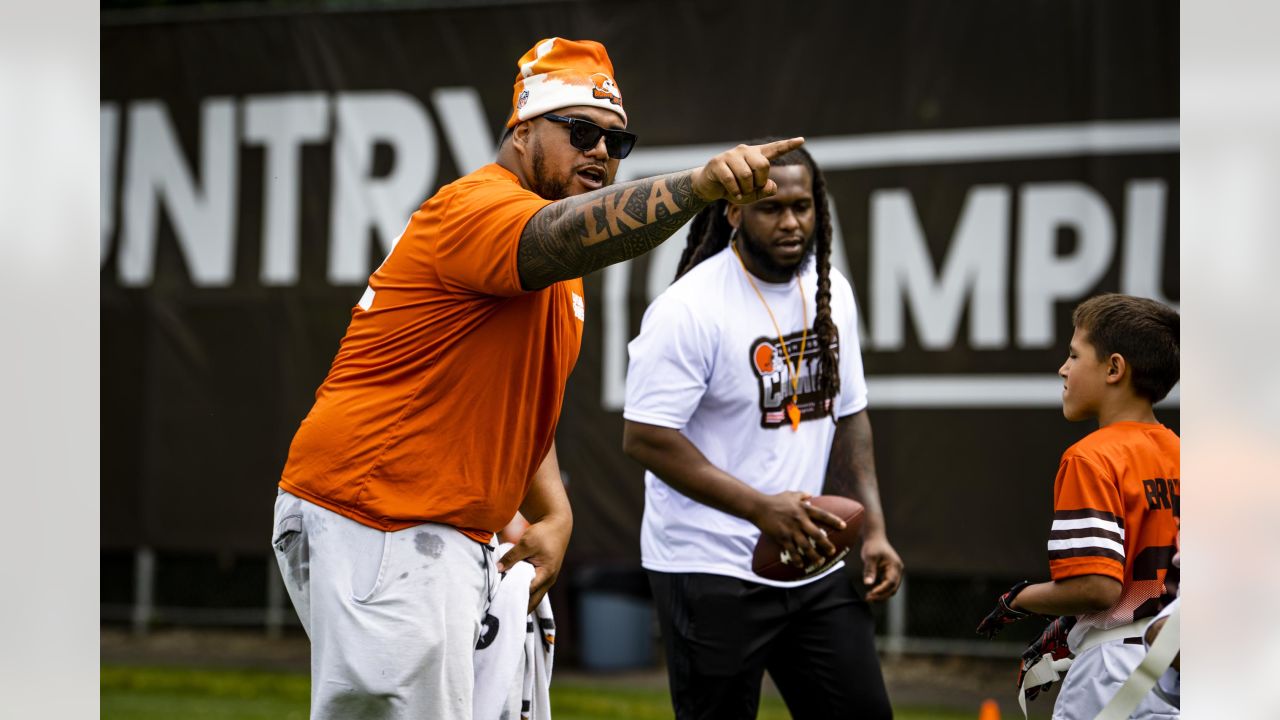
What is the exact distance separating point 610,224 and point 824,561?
6.49 feet

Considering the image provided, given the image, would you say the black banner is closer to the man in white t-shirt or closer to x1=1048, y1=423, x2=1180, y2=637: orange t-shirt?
the man in white t-shirt

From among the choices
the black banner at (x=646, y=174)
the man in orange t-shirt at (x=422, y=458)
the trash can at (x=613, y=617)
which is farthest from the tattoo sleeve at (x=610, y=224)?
the trash can at (x=613, y=617)

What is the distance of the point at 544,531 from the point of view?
365cm

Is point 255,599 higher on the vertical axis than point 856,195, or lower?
lower

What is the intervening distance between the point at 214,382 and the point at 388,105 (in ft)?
7.51

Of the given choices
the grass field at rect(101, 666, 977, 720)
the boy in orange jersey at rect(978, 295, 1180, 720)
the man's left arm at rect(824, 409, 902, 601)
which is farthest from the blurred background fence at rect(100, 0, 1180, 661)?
the boy in orange jersey at rect(978, 295, 1180, 720)

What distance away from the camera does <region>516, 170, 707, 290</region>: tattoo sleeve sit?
276 centimetres

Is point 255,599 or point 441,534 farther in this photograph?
point 255,599

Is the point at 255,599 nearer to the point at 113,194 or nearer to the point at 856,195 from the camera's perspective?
the point at 113,194

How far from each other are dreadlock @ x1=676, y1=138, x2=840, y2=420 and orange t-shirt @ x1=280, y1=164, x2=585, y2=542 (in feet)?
5.64

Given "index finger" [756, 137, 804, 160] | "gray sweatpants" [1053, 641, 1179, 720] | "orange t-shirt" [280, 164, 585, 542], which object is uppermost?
"index finger" [756, 137, 804, 160]

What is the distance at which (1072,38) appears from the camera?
858 cm
